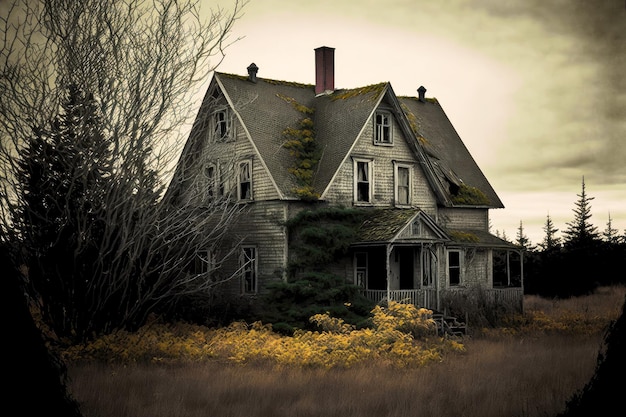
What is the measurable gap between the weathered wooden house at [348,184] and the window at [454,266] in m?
0.06

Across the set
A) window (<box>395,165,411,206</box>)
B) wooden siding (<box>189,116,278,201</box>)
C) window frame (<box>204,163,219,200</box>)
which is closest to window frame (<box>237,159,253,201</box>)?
wooden siding (<box>189,116,278,201</box>)

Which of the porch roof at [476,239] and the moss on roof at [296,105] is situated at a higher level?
the moss on roof at [296,105]

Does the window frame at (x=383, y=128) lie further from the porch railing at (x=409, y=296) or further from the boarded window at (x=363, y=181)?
the porch railing at (x=409, y=296)

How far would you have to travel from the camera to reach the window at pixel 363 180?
2998 cm

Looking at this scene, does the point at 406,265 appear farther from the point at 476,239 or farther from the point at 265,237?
the point at 265,237

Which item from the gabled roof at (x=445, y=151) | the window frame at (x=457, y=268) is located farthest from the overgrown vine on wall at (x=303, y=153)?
the window frame at (x=457, y=268)

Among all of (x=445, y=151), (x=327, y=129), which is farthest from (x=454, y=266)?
(x=327, y=129)

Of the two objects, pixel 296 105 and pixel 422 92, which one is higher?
pixel 422 92

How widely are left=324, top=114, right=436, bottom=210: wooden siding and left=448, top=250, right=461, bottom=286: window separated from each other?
7.68ft

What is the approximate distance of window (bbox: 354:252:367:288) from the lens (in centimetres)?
2931

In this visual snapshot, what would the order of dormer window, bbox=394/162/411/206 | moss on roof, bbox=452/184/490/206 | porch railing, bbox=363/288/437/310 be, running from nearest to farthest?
porch railing, bbox=363/288/437/310, dormer window, bbox=394/162/411/206, moss on roof, bbox=452/184/490/206

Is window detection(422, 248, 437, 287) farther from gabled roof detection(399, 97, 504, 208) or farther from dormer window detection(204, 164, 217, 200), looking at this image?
dormer window detection(204, 164, 217, 200)

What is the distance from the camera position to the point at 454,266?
3288 cm

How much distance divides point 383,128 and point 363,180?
2.53 m
